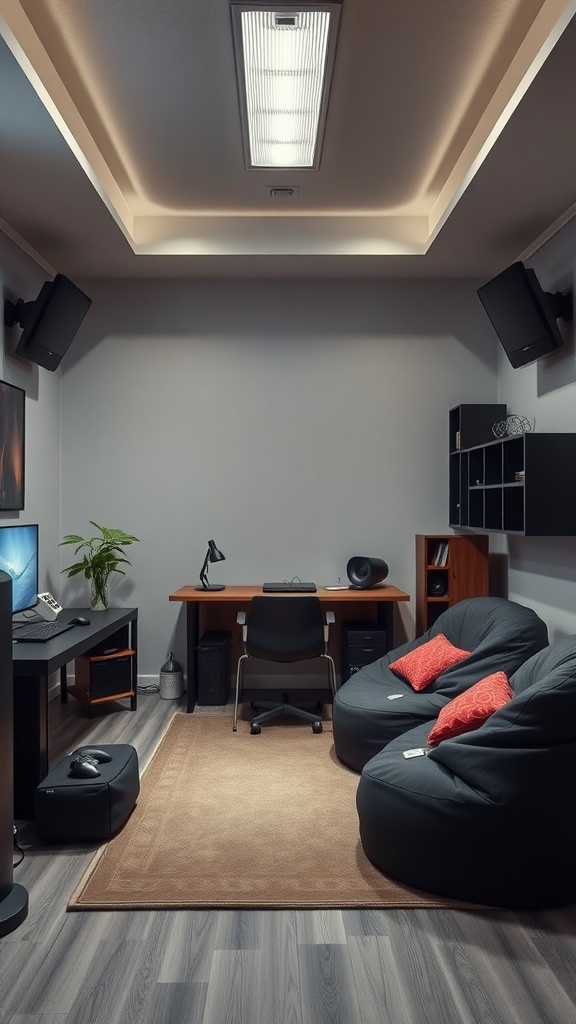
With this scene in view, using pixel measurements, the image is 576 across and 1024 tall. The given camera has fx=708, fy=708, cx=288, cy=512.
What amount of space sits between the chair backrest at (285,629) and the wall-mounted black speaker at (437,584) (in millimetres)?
1186

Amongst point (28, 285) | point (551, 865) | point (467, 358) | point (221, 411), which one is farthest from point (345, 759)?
point (28, 285)

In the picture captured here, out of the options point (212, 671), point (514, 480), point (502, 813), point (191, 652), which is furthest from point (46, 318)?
point (502, 813)

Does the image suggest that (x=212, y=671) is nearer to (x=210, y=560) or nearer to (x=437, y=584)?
(x=210, y=560)

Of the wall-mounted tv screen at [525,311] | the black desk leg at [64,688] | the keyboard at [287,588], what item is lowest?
the black desk leg at [64,688]

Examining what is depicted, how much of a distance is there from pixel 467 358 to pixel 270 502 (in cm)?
188

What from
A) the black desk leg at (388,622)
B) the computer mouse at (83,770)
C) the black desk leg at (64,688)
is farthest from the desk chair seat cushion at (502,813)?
the black desk leg at (64,688)

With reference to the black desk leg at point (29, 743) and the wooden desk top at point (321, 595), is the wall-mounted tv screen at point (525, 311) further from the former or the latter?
the black desk leg at point (29, 743)

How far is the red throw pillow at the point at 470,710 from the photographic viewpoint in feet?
9.42

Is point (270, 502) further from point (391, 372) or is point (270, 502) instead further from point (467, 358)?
point (467, 358)

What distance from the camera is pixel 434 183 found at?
4.41 metres

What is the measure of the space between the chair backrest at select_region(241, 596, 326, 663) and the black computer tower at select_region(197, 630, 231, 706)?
0.66 metres

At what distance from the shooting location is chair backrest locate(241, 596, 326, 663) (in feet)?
14.1

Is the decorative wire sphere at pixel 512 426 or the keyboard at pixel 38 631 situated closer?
the keyboard at pixel 38 631

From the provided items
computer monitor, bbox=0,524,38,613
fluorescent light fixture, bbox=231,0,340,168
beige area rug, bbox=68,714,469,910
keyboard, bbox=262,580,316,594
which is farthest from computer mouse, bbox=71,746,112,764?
fluorescent light fixture, bbox=231,0,340,168
